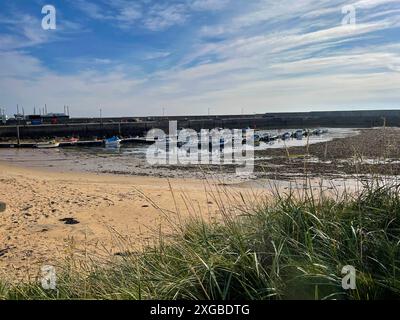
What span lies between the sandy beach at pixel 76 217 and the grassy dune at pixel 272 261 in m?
1.01

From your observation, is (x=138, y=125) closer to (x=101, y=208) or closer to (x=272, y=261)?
(x=101, y=208)

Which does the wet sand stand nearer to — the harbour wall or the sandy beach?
the sandy beach

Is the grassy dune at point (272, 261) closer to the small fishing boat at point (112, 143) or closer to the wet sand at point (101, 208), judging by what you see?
the wet sand at point (101, 208)

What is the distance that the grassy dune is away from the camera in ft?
9.36

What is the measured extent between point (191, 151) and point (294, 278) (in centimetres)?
3187

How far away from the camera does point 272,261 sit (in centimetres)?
319

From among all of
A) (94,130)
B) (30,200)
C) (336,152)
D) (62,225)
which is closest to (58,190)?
(30,200)

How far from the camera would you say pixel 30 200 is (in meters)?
11.7

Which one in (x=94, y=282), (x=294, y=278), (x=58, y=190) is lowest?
(x=58, y=190)

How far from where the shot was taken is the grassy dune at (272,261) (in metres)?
2.85

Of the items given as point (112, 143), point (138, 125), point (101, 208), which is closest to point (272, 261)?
point (101, 208)

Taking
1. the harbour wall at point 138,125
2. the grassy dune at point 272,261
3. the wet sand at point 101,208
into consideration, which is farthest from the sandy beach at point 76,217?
the harbour wall at point 138,125

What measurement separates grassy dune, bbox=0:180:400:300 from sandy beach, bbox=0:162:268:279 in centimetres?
101

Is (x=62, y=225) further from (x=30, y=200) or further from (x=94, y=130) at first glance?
(x=94, y=130)
